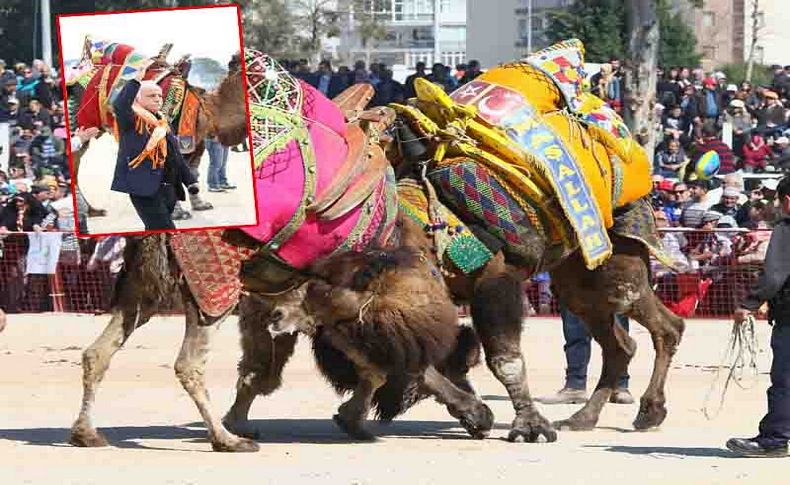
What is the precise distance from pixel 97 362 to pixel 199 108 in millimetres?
1599

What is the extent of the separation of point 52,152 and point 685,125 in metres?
8.75

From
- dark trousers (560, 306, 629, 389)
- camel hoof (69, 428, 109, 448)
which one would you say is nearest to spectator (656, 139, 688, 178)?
dark trousers (560, 306, 629, 389)

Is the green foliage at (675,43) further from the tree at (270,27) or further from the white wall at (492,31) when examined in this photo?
the white wall at (492,31)

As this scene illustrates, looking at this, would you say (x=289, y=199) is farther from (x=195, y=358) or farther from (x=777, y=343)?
(x=777, y=343)

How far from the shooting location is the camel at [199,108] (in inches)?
305

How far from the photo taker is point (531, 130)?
392 inches

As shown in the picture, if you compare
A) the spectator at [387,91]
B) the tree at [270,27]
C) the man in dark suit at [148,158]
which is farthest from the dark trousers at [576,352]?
the tree at [270,27]

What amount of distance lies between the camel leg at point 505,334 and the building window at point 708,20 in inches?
2113

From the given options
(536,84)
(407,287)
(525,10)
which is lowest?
(525,10)

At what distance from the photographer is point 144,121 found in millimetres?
7676

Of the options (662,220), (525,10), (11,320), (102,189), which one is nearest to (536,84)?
(102,189)

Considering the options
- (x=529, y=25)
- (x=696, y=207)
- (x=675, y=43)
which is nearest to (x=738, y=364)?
(x=696, y=207)

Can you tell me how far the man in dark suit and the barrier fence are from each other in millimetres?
8414

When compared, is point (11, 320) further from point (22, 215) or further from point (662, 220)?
point (662, 220)
